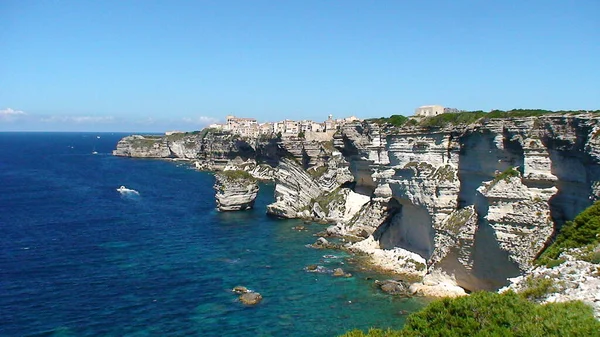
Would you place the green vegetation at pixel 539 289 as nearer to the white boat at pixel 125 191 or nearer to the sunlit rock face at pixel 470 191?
the sunlit rock face at pixel 470 191

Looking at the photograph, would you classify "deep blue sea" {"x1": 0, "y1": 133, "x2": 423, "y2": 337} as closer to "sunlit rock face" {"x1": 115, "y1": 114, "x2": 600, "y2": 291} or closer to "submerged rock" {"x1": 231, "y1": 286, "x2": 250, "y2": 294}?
"submerged rock" {"x1": 231, "y1": 286, "x2": 250, "y2": 294}

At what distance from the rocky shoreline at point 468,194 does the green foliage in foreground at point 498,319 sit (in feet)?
9.86

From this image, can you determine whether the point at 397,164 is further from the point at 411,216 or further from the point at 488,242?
the point at 488,242

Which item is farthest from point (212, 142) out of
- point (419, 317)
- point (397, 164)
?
point (419, 317)

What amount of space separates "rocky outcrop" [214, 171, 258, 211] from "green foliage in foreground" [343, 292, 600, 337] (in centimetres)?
5922

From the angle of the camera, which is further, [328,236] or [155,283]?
[328,236]

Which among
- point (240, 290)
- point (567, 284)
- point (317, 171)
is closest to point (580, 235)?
point (567, 284)

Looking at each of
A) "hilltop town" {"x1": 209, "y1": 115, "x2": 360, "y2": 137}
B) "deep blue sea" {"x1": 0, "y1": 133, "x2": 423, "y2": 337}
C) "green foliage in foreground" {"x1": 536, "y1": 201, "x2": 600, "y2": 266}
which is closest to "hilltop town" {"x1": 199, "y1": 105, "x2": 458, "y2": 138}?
"hilltop town" {"x1": 209, "y1": 115, "x2": 360, "y2": 137}

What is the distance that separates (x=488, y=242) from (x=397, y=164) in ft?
47.4

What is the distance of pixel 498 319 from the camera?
17.7m

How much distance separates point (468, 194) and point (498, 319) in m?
25.4

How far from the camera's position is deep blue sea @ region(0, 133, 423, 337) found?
34656 millimetres

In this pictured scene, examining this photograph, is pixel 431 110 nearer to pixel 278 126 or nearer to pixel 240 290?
pixel 240 290

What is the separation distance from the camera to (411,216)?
162ft
